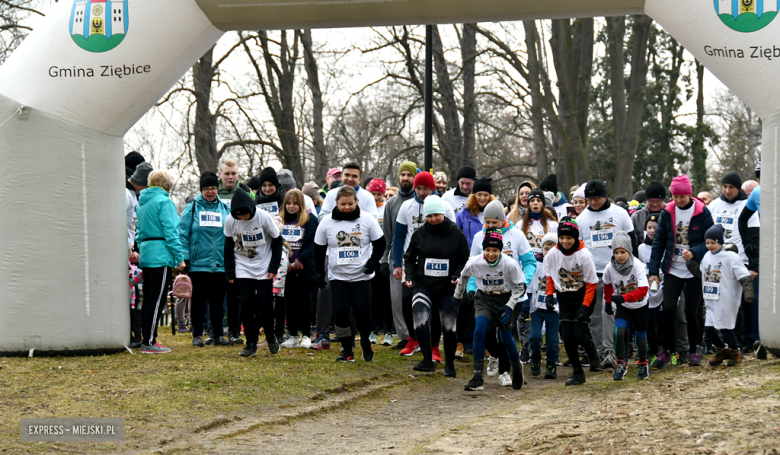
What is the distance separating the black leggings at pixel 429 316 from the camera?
941 cm

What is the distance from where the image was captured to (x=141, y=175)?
35.6 feet

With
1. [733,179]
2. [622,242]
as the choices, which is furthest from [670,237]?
[733,179]

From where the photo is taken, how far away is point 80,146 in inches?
366

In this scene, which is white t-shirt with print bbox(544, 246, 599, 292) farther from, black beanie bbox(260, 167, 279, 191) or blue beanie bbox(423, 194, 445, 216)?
black beanie bbox(260, 167, 279, 191)

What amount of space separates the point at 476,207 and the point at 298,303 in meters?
2.56

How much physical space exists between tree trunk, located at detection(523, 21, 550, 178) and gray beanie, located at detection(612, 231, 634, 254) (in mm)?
16114

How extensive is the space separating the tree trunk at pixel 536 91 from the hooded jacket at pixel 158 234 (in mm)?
17120

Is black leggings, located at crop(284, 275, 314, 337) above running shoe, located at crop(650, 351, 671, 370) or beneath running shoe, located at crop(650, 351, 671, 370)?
above

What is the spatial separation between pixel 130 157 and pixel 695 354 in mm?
7693

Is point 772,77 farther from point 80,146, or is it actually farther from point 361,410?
point 80,146

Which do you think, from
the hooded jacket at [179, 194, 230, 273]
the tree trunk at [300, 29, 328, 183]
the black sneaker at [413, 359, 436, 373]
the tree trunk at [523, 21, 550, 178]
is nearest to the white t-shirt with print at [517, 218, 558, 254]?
the black sneaker at [413, 359, 436, 373]

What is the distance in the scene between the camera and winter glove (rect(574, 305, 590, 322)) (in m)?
9.03

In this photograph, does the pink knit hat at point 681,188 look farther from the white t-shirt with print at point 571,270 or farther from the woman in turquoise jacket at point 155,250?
the woman in turquoise jacket at point 155,250

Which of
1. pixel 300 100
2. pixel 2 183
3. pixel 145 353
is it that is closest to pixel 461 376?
pixel 145 353
